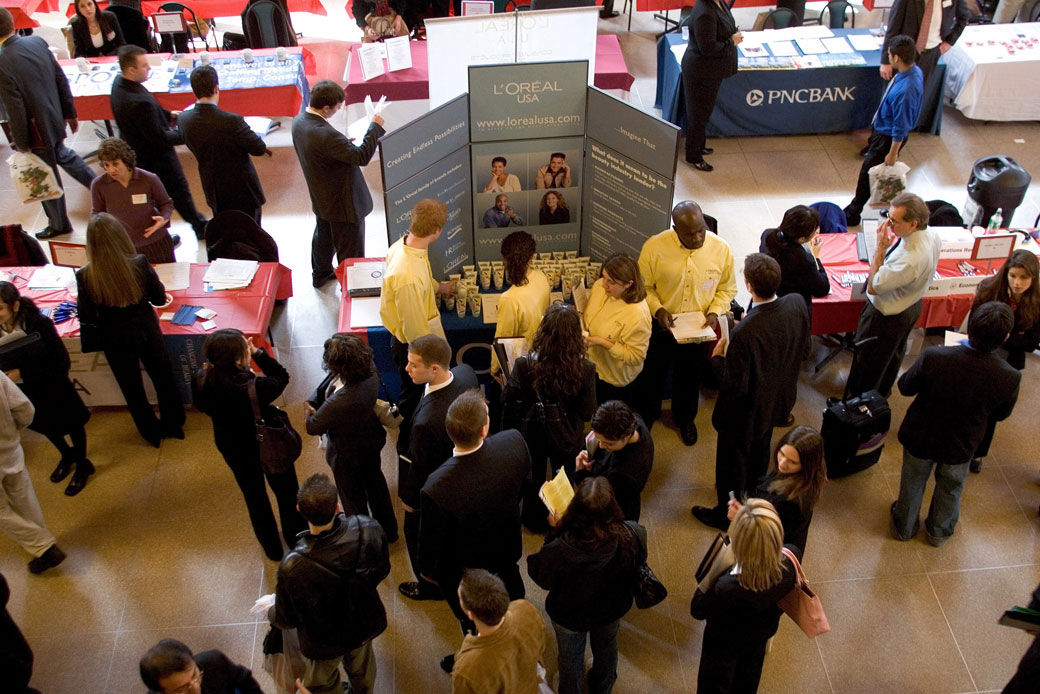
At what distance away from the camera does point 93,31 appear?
7961 millimetres

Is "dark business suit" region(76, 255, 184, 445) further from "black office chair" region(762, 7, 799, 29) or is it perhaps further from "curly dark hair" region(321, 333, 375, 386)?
"black office chair" region(762, 7, 799, 29)

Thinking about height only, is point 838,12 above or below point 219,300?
above

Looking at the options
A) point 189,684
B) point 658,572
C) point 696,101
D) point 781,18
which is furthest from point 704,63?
point 189,684

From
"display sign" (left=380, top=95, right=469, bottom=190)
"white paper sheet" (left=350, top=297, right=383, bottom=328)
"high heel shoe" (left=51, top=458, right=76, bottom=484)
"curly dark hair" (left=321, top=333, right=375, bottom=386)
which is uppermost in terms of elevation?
"display sign" (left=380, top=95, right=469, bottom=190)

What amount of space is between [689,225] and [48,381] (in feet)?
11.4

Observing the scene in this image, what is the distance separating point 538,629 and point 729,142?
254 inches

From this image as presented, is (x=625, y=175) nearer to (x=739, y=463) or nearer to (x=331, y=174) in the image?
(x=739, y=463)

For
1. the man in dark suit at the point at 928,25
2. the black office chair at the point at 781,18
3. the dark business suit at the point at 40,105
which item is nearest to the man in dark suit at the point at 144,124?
the dark business suit at the point at 40,105

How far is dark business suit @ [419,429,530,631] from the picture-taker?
11.3 feet

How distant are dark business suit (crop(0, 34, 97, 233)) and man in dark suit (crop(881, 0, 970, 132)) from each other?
21.7 feet

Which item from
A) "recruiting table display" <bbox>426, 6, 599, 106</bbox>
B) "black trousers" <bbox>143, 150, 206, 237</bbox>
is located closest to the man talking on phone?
"recruiting table display" <bbox>426, 6, 599, 106</bbox>

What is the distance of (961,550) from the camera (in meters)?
4.73

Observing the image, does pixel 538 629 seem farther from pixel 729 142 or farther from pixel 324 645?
pixel 729 142

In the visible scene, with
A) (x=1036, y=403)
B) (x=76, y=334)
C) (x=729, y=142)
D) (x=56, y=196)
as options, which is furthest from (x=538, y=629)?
(x=729, y=142)
